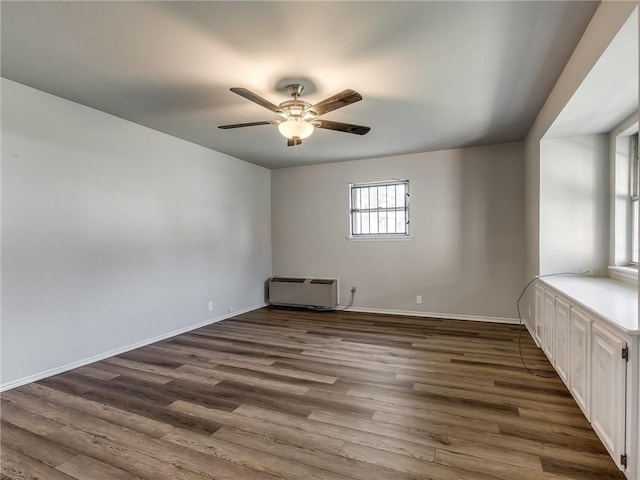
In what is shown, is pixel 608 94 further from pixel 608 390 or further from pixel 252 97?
pixel 252 97

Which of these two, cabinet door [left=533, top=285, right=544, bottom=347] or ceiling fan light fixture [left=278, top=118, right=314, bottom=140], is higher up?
ceiling fan light fixture [left=278, top=118, right=314, bottom=140]

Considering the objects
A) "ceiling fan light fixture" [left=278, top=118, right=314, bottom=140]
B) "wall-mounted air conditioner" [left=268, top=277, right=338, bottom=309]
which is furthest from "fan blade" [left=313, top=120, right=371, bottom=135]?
"wall-mounted air conditioner" [left=268, top=277, right=338, bottom=309]

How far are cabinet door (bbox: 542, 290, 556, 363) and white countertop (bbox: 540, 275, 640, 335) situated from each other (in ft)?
0.46

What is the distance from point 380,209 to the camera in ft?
18.0

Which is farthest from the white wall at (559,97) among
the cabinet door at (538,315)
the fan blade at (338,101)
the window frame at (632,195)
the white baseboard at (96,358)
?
the white baseboard at (96,358)

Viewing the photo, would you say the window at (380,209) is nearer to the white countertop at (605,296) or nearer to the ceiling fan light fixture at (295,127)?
the white countertop at (605,296)

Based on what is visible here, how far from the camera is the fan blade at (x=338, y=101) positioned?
240 centimetres

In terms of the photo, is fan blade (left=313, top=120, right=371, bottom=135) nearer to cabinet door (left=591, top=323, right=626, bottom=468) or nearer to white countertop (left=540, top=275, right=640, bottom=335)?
white countertop (left=540, top=275, right=640, bottom=335)

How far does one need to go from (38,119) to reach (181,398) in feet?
8.92

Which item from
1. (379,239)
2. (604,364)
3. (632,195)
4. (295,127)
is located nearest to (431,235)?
(379,239)

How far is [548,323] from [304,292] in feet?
11.6

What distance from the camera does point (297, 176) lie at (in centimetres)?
Answer: 599

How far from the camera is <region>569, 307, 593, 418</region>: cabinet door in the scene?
2.07 m

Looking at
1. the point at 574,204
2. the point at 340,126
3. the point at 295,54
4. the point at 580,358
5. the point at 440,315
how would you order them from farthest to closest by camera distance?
1. the point at 440,315
2. the point at 574,204
3. the point at 340,126
4. the point at 295,54
5. the point at 580,358
